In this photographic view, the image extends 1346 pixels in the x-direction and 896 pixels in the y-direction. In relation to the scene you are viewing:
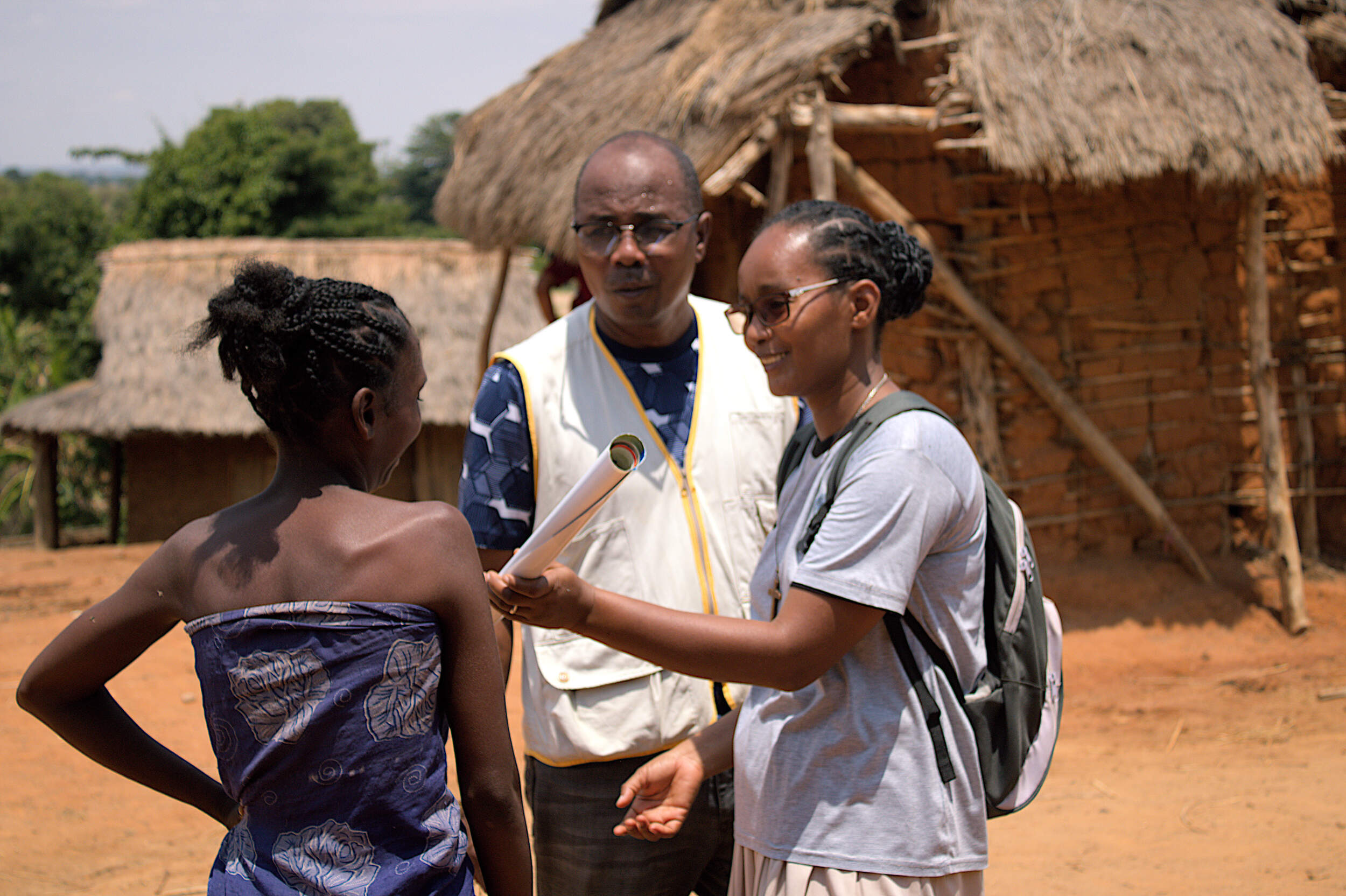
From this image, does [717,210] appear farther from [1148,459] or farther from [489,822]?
[489,822]

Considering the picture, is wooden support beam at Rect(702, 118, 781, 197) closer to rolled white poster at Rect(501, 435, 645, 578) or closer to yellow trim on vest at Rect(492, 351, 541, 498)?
yellow trim on vest at Rect(492, 351, 541, 498)

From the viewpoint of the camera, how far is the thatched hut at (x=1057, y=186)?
228 inches

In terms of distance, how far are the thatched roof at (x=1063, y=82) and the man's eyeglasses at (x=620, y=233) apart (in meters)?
3.66

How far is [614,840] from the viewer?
1989 mm

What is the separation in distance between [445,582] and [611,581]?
713mm

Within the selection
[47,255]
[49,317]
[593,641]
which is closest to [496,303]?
[593,641]

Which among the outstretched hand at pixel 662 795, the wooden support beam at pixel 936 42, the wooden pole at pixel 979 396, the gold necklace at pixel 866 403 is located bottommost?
the wooden pole at pixel 979 396

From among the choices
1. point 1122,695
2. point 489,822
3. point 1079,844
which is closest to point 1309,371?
point 1122,695

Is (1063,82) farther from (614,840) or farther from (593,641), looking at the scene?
(614,840)

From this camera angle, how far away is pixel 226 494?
42.4 feet

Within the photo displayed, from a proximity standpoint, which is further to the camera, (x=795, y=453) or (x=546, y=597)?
(x=795, y=453)

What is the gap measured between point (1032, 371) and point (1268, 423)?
1.40m

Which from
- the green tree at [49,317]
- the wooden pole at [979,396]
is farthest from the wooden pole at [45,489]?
the wooden pole at [979,396]

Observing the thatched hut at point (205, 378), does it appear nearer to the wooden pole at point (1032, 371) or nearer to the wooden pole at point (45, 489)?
the wooden pole at point (45, 489)
